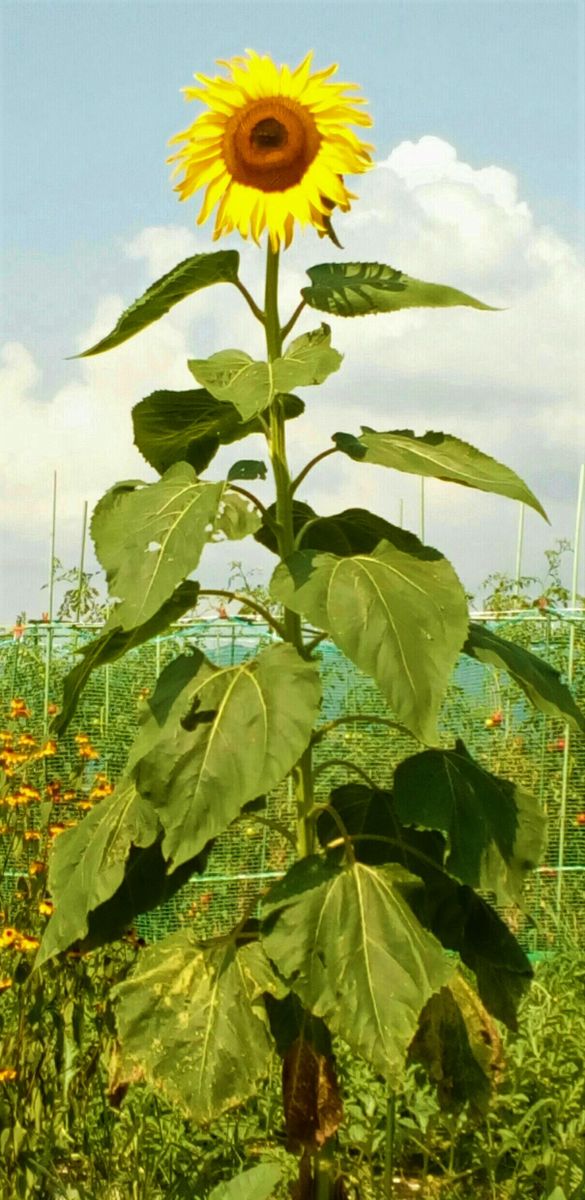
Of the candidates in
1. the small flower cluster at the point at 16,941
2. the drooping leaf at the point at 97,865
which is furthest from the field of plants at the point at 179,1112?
the drooping leaf at the point at 97,865

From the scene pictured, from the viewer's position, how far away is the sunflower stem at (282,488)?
2557mm

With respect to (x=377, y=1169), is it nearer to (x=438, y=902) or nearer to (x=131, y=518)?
(x=438, y=902)

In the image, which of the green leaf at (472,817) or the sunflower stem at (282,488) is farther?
the sunflower stem at (282,488)

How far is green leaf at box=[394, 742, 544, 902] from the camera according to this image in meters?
2.44

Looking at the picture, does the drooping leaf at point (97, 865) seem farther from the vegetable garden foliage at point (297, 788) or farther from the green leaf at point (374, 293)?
the green leaf at point (374, 293)

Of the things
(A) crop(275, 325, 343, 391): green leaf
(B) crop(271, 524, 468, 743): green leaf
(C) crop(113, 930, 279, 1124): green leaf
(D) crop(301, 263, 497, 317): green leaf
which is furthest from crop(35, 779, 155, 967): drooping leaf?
(D) crop(301, 263, 497, 317): green leaf

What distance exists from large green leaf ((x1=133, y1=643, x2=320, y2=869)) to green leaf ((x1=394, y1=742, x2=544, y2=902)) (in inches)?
12.6

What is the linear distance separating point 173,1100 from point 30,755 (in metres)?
1.70

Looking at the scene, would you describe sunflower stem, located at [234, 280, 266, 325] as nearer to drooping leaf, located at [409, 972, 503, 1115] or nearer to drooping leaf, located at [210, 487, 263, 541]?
drooping leaf, located at [210, 487, 263, 541]

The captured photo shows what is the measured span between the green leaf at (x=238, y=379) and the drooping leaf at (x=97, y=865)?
0.71 metres

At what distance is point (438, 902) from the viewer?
2732 mm

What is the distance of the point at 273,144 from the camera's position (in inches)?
96.5

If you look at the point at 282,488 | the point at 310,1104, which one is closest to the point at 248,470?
the point at 282,488

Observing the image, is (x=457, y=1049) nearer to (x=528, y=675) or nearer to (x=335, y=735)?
(x=528, y=675)
